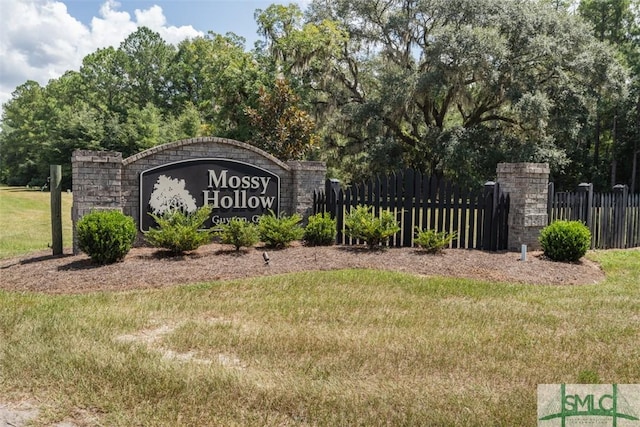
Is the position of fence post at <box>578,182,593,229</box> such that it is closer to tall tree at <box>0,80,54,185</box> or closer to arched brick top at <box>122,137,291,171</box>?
arched brick top at <box>122,137,291,171</box>

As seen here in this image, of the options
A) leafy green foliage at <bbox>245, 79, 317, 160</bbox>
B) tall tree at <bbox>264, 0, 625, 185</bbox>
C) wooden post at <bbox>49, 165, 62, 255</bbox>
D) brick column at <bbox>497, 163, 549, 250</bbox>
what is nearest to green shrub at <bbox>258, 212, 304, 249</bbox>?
wooden post at <bbox>49, 165, 62, 255</bbox>

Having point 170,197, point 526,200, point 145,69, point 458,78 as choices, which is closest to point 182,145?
point 170,197

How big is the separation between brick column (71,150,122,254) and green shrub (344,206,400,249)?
417cm

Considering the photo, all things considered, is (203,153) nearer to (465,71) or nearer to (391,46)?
(465,71)

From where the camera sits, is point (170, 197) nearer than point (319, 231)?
Yes

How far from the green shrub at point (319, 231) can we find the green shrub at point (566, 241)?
12.9 ft

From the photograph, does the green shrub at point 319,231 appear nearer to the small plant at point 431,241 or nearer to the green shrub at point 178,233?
the small plant at point 431,241

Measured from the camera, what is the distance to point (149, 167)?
8773mm

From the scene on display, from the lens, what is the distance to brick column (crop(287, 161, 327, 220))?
1003 cm

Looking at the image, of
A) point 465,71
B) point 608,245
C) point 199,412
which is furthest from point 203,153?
point 465,71

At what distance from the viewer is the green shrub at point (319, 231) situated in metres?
9.20

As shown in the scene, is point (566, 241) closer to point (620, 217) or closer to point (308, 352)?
point (620, 217)

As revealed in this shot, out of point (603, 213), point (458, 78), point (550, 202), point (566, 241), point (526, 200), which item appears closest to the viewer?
point (566, 241)

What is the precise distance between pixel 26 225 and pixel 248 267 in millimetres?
12611
